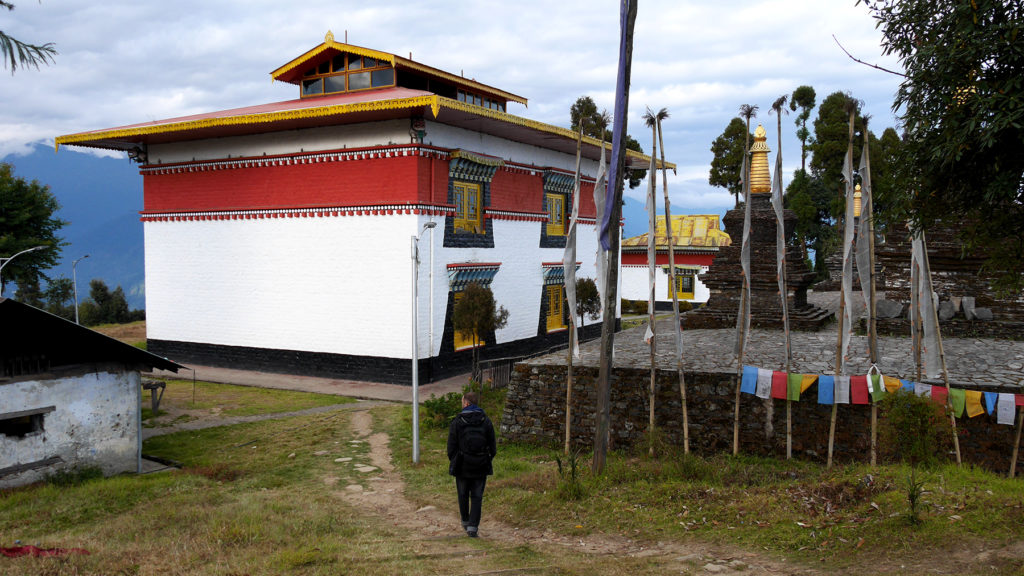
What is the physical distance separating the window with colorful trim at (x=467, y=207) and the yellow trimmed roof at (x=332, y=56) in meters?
4.75

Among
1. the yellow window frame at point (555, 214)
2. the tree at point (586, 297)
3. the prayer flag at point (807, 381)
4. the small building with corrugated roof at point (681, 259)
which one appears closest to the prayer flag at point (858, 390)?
the prayer flag at point (807, 381)

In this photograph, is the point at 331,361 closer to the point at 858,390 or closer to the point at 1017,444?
the point at 858,390

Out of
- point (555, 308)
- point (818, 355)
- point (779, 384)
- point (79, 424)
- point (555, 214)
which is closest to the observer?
point (79, 424)

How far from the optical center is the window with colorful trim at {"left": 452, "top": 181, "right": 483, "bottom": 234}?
928 inches

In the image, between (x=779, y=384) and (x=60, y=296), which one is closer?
(x=779, y=384)

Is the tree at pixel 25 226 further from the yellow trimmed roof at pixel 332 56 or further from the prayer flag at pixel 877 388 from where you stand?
the prayer flag at pixel 877 388

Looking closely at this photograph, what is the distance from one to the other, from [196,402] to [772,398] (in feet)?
49.2

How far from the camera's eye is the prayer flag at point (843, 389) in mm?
11664

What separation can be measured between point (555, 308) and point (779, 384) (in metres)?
17.7

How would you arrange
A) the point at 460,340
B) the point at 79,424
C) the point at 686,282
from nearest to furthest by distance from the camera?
the point at 79,424 < the point at 460,340 < the point at 686,282

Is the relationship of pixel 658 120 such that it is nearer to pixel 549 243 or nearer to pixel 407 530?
pixel 407 530

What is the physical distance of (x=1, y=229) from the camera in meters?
34.3

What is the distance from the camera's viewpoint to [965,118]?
25.7ft

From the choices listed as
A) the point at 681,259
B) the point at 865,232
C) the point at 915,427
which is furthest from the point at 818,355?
the point at 681,259
